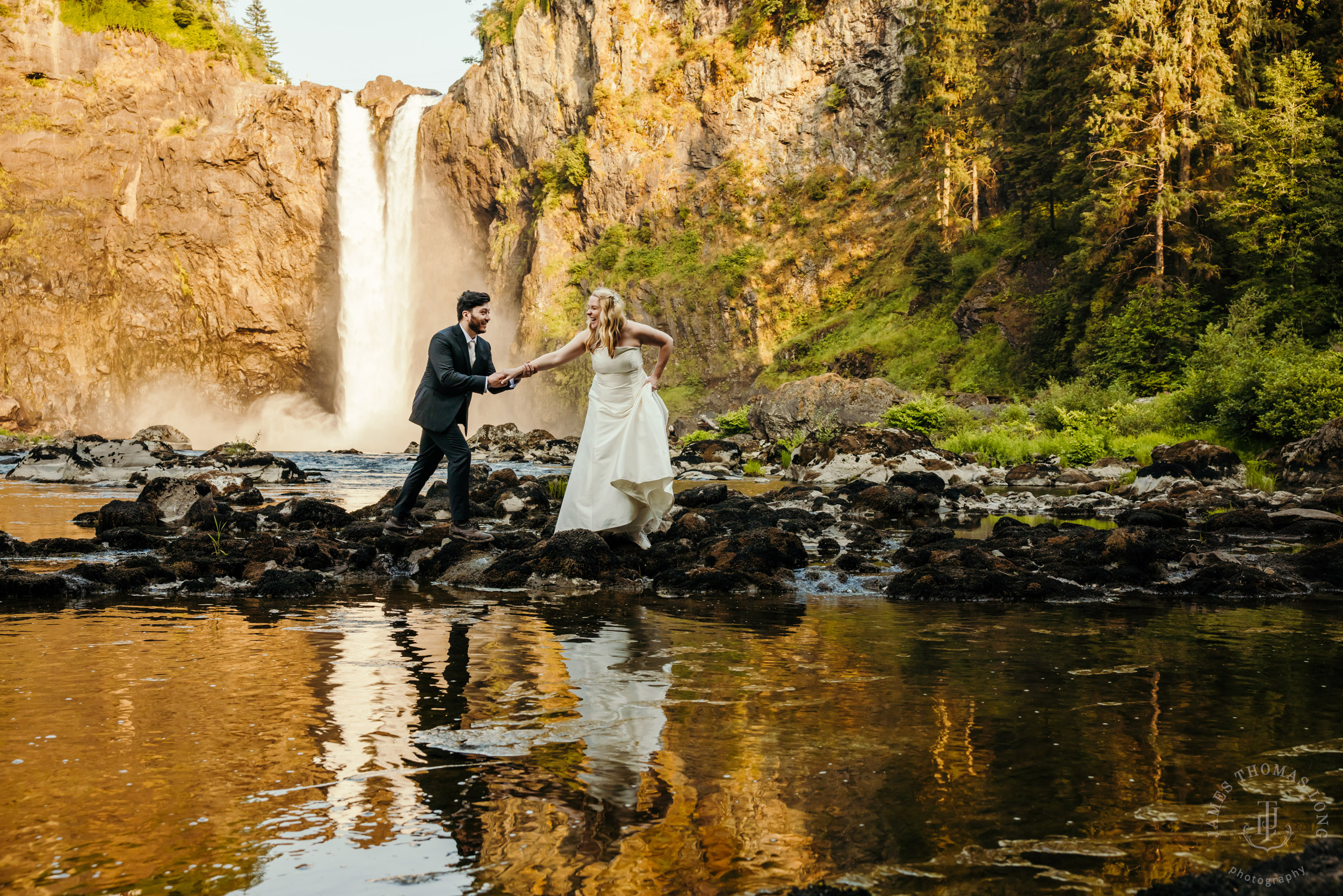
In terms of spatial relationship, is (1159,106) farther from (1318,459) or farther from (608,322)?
(608,322)

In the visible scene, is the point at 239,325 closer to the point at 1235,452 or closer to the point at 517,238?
the point at 517,238

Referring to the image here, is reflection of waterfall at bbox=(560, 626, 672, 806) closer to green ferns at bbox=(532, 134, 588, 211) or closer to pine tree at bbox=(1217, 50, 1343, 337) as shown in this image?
pine tree at bbox=(1217, 50, 1343, 337)

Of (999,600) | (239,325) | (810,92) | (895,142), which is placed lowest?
(999,600)

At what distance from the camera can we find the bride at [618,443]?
8.93 m

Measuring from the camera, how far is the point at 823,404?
2716 centimetres

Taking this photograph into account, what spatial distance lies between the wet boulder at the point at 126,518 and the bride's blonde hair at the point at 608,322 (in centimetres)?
587

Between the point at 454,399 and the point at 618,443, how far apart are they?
6.46 feet

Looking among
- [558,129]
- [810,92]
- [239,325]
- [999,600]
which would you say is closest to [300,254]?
[239,325]

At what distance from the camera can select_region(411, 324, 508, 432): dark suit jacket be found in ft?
31.4

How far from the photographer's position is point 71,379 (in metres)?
54.8

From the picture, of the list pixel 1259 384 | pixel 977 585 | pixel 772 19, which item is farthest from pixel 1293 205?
pixel 772 19

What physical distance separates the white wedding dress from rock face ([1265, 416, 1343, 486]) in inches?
472

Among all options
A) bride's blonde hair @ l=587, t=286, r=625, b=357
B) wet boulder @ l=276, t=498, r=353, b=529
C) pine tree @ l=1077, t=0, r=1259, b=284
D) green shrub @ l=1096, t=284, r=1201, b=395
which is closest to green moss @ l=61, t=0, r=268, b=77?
pine tree @ l=1077, t=0, r=1259, b=284

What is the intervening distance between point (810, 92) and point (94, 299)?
145ft
